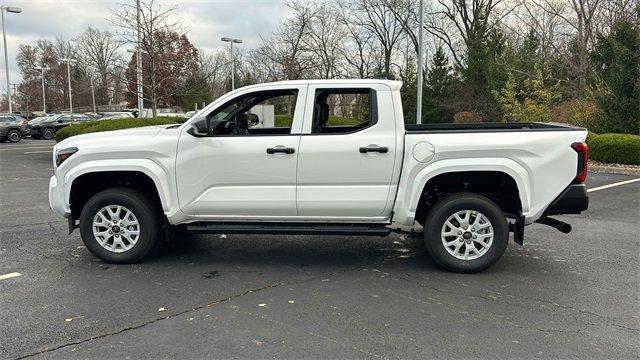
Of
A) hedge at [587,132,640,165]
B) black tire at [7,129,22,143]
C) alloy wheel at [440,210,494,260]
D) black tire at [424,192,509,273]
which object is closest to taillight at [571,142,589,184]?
black tire at [424,192,509,273]

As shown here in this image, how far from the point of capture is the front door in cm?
521

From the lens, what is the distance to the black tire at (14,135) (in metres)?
28.2

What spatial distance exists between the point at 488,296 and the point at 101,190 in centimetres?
426

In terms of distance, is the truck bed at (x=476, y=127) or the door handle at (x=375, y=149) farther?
the truck bed at (x=476, y=127)

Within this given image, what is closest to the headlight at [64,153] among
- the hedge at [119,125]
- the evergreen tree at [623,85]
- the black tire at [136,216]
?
the black tire at [136,216]

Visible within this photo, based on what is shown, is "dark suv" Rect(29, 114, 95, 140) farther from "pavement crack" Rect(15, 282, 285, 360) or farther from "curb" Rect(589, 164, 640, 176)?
"pavement crack" Rect(15, 282, 285, 360)

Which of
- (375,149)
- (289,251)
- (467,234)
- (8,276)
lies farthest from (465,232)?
(8,276)

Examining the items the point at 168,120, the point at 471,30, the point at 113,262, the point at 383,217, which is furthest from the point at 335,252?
the point at 471,30

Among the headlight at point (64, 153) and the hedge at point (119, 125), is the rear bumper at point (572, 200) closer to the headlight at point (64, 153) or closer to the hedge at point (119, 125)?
the headlight at point (64, 153)

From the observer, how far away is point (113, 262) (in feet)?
18.1

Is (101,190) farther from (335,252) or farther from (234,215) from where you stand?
(335,252)

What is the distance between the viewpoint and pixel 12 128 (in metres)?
28.1

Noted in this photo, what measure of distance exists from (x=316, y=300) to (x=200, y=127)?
81.4 inches

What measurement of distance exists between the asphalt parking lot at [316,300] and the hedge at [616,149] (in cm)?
866
